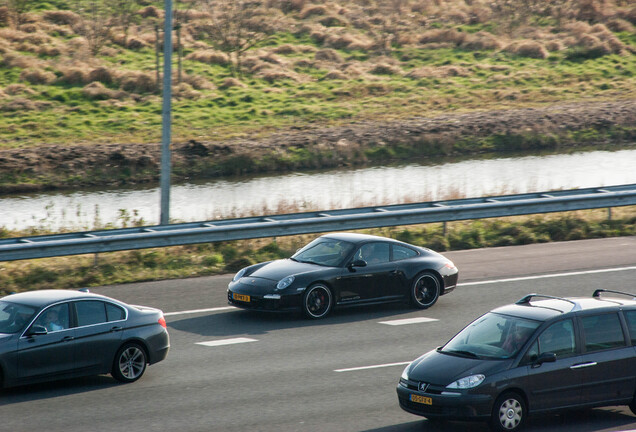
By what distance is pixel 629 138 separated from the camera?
4359 cm

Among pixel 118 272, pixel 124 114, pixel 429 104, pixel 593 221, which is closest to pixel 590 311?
pixel 118 272

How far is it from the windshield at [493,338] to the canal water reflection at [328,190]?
1374 cm

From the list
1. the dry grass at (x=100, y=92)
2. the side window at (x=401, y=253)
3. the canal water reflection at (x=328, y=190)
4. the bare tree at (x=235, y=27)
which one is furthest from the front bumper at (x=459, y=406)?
the bare tree at (x=235, y=27)

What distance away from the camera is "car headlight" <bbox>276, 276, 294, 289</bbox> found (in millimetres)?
15327

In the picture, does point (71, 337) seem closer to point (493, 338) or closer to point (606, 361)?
point (493, 338)

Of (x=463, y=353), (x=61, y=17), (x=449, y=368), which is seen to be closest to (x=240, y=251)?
(x=463, y=353)

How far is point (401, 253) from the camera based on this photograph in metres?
16.6

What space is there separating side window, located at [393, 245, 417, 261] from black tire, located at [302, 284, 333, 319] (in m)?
1.53

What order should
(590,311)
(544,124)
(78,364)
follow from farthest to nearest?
(544,124)
(78,364)
(590,311)

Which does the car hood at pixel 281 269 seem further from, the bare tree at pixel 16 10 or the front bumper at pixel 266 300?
the bare tree at pixel 16 10

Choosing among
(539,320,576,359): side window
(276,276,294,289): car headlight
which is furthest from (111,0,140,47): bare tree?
(539,320,576,359): side window

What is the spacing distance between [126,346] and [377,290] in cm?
527

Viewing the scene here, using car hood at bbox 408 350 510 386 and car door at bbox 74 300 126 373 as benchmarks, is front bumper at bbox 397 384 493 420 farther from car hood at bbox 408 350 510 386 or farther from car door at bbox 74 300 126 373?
car door at bbox 74 300 126 373

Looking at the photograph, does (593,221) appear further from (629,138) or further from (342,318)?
(629,138)
